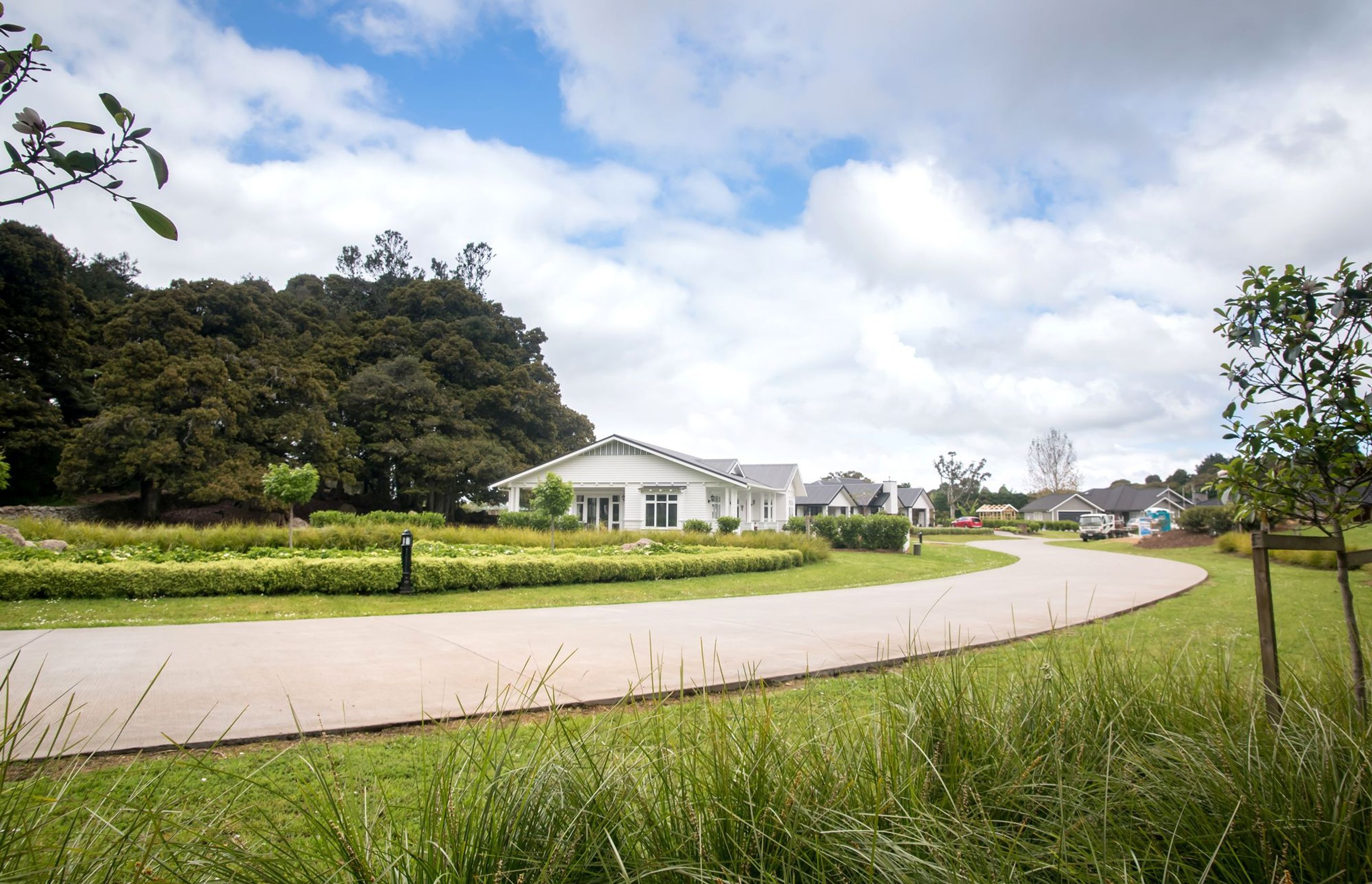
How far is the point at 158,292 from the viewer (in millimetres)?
30797

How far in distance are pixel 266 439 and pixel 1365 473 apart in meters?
35.9

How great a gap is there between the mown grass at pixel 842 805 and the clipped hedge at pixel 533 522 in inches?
848

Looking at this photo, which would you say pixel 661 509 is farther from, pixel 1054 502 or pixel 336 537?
pixel 1054 502

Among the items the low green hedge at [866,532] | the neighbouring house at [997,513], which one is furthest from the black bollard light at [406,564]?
the neighbouring house at [997,513]

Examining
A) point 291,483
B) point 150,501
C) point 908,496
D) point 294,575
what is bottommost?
point 294,575

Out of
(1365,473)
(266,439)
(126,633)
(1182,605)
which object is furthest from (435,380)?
(1365,473)

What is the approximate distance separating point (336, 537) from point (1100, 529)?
166ft

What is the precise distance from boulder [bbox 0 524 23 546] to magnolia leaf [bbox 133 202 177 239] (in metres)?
16.4

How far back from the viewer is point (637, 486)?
3244 cm

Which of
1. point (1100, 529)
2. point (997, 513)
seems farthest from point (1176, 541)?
point (997, 513)

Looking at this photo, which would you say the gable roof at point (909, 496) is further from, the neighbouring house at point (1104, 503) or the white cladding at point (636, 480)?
the white cladding at point (636, 480)

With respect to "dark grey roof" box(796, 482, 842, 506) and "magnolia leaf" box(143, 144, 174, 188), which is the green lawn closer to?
"magnolia leaf" box(143, 144, 174, 188)

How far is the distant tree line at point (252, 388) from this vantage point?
2814 cm

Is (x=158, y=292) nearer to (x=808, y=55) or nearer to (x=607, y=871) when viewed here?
(x=808, y=55)
